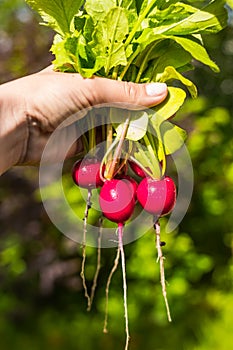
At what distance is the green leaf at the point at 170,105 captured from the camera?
4.78 ft

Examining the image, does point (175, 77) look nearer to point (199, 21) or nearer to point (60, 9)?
point (199, 21)

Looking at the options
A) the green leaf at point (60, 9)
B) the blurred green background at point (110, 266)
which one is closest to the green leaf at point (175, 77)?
the green leaf at point (60, 9)

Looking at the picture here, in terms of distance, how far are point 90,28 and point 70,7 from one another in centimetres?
6

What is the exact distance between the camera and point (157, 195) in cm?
143

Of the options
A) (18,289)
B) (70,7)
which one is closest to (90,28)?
(70,7)

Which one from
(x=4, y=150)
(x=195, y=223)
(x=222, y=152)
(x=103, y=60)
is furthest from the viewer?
(x=195, y=223)

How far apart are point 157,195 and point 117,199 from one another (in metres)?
0.09

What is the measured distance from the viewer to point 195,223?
389cm

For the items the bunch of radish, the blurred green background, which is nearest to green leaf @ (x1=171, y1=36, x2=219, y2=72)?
the bunch of radish

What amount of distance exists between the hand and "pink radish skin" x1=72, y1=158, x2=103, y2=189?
0.14 meters

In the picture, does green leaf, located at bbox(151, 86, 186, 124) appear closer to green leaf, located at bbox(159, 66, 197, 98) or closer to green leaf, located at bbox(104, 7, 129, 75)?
green leaf, located at bbox(159, 66, 197, 98)

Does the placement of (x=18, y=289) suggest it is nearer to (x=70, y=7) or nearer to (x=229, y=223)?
(x=229, y=223)

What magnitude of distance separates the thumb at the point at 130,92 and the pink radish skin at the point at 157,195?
7.0 inches

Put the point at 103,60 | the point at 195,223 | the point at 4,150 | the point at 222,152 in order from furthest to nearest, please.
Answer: the point at 195,223 → the point at 222,152 → the point at 4,150 → the point at 103,60
